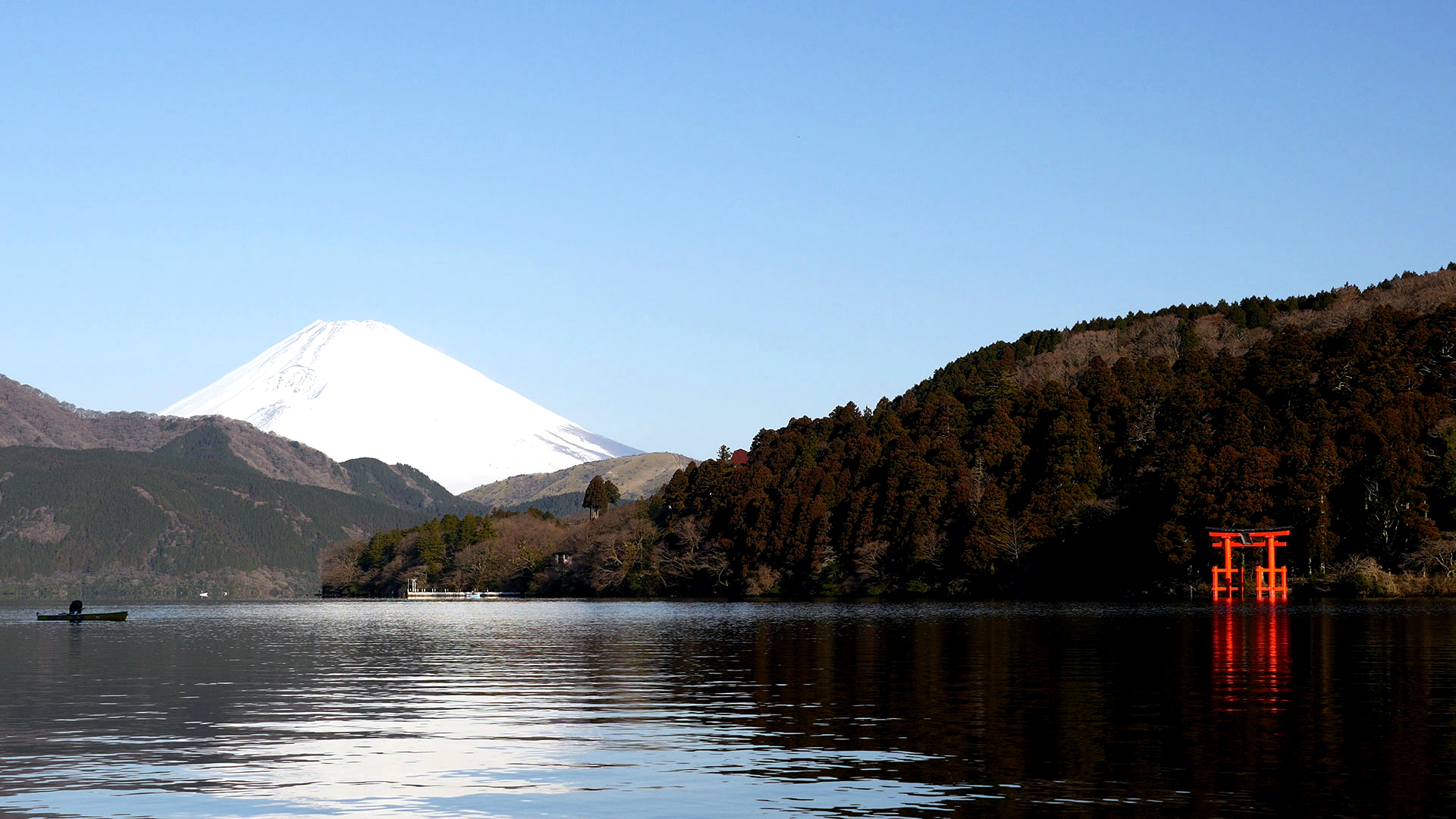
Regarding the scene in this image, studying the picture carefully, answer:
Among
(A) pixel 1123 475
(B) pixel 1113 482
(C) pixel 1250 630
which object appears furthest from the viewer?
(A) pixel 1123 475

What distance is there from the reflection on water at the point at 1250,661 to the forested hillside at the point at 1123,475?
32.0 m

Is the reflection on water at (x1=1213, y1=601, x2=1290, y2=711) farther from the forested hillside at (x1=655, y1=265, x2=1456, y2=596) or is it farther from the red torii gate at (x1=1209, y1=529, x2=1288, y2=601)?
the forested hillside at (x1=655, y1=265, x2=1456, y2=596)

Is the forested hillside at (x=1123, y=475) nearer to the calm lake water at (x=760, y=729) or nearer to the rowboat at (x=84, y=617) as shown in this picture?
the calm lake water at (x=760, y=729)

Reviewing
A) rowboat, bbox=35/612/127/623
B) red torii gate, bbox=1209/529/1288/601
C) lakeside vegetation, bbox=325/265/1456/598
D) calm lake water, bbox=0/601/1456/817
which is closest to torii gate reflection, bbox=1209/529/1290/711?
red torii gate, bbox=1209/529/1288/601

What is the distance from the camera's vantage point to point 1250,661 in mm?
44062

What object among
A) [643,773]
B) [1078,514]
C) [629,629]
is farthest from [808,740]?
[1078,514]

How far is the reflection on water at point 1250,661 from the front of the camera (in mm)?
32531

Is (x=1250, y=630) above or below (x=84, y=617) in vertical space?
above

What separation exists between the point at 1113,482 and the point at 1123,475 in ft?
3.71

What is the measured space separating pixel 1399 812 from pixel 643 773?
10.5 m

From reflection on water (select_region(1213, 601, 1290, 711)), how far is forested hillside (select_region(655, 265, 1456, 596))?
3205 cm

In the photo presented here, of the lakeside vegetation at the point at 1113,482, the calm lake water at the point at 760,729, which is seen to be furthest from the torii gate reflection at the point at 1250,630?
the lakeside vegetation at the point at 1113,482

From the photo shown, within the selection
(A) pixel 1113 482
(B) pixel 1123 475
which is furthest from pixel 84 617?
(B) pixel 1123 475

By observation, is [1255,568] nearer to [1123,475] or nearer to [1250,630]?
[1123,475]
